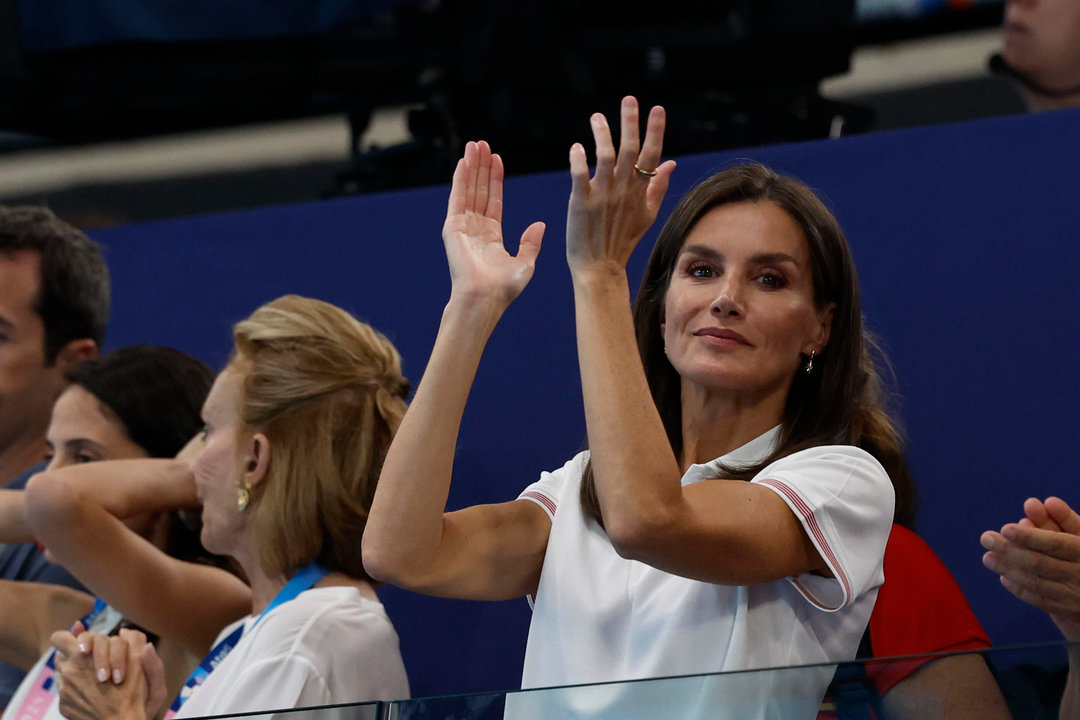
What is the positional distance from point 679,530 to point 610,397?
14 cm

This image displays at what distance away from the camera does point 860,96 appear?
3.23 m

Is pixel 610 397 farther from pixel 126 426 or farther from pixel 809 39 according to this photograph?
pixel 809 39

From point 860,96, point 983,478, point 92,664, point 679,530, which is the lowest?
point 92,664

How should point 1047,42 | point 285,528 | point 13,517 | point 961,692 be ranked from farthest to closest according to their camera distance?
1. point 1047,42
2. point 13,517
3. point 285,528
4. point 961,692

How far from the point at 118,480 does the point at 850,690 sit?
4.50 feet

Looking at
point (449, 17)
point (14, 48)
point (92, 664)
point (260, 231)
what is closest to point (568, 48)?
point (449, 17)

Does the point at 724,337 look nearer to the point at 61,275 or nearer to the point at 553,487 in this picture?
the point at 553,487

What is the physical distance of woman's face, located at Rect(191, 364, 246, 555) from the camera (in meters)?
1.91

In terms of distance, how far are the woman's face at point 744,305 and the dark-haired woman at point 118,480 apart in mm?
963

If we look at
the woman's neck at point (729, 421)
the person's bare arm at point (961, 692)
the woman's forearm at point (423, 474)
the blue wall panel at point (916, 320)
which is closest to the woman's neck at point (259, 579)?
the blue wall panel at point (916, 320)

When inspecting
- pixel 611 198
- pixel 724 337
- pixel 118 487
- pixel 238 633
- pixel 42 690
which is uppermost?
pixel 611 198

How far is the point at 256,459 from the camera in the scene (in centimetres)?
191

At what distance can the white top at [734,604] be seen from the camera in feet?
4.39

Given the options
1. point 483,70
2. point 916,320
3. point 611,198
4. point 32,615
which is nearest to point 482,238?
point 611,198
